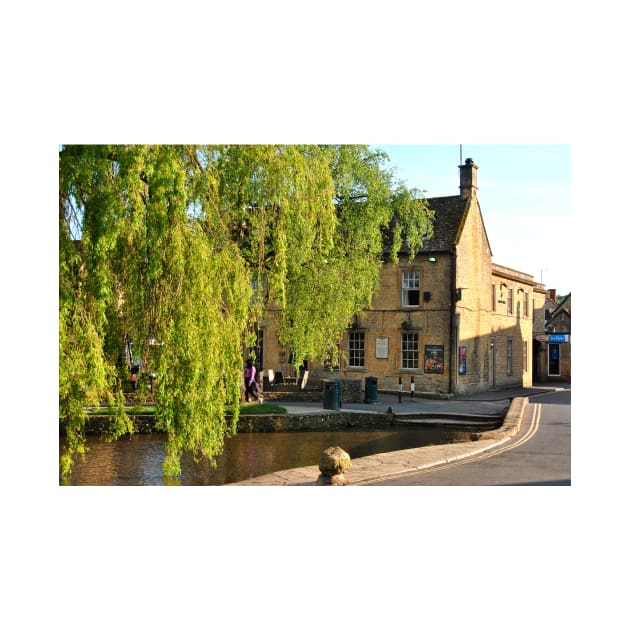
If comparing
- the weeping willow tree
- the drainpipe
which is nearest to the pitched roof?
the drainpipe

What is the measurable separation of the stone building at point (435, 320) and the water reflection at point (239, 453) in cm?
843

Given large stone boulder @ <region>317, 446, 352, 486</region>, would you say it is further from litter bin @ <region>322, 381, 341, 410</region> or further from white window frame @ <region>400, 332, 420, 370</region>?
white window frame @ <region>400, 332, 420, 370</region>

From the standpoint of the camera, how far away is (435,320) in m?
30.0

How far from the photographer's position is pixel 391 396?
29.3 m

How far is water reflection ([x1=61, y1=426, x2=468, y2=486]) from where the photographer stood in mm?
14383

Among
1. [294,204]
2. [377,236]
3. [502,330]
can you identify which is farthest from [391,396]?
[294,204]

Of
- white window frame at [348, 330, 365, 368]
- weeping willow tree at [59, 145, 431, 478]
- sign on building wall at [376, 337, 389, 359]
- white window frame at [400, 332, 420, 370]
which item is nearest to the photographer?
weeping willow tree at [59, 145, 431, 478]

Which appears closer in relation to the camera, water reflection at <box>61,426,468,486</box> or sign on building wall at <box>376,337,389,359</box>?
water reflection at <box>61,426,468,486</box>

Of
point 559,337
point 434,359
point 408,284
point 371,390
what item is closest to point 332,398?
point 371,390

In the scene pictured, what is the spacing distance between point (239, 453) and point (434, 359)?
14.0 metres

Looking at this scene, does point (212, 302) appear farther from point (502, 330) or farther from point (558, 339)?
point (558, 339)

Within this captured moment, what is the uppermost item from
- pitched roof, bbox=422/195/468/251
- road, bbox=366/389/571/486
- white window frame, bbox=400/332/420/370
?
pitched roof, bbox=422/195/468/251

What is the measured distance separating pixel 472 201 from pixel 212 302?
2186 cm

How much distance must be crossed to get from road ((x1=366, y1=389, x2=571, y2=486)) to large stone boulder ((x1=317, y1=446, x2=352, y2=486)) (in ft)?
1.67
